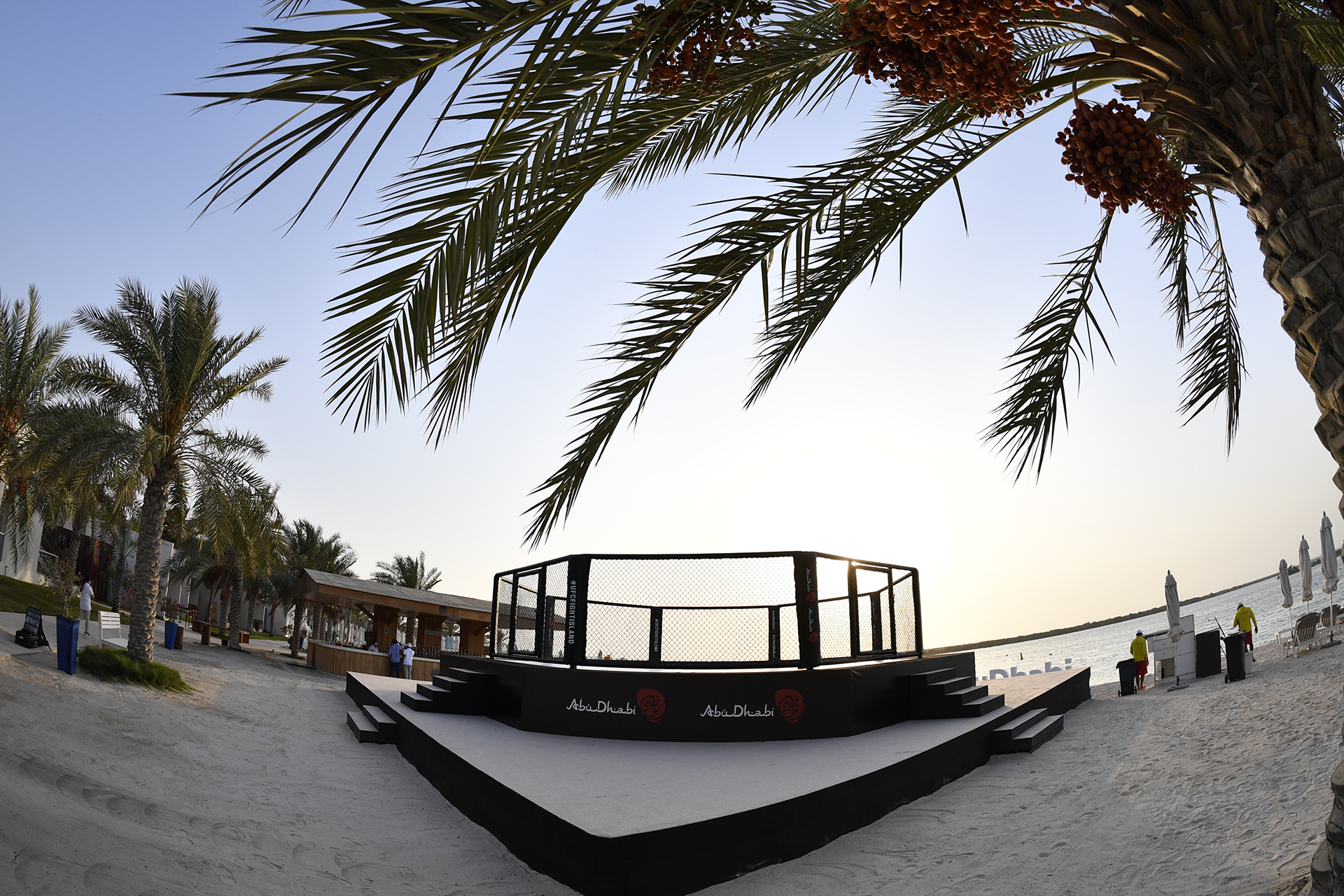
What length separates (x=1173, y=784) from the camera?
256 inches

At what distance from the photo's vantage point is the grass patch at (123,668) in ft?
44.8

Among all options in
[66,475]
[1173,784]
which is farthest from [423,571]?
[1173,784]

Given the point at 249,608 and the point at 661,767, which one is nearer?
the point at 661,767

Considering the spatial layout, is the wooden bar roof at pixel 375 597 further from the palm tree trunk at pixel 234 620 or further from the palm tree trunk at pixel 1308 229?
the palm tree trunk at pixel 1308 229

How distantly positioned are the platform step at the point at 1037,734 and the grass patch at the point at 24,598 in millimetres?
28707

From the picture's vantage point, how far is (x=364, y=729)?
10.9 meters

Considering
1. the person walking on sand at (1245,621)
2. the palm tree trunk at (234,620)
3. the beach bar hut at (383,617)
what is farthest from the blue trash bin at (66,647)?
the person walking on sand at (1245,621)

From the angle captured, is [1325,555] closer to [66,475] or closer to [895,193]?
[895,193]

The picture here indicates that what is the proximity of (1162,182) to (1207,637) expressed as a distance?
14.1 metres

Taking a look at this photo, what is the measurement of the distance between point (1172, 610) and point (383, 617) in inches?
985

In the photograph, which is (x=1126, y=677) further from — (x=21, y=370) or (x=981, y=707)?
(x=21, y=370)

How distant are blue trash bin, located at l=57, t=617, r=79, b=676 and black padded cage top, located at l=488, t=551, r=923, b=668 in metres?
9.39

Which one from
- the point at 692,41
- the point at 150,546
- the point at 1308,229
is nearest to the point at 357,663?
the point at 150,546

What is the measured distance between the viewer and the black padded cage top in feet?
28.0
